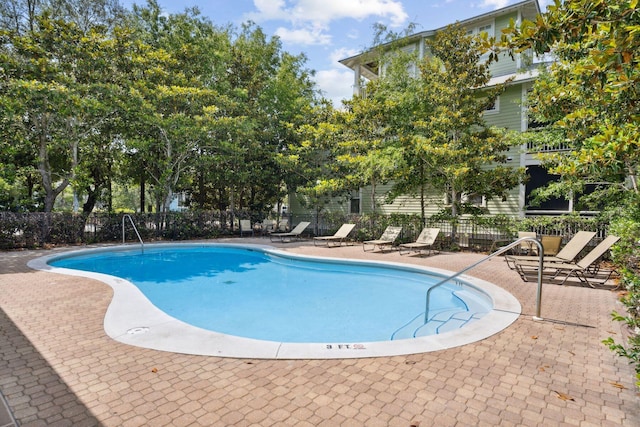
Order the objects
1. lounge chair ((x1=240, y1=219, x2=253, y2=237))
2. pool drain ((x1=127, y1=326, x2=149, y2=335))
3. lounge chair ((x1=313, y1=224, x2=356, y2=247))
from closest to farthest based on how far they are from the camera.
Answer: pool drain ((x1=127, y1=326, x2=149, y2=335)) < lounge chair ((x1=313, y1=224, x2=356, y2=247)) < lounge chair ((x1=240, y1=219, x2=253, y2=237))

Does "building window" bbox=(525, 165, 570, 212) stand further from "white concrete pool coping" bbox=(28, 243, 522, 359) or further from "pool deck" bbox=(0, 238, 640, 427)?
"pool deck" bbox=(0, 238, 640, 427)

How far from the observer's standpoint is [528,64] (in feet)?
48.7

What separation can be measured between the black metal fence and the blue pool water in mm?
2428

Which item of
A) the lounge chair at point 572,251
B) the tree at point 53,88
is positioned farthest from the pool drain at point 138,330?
the tree at point 53,88

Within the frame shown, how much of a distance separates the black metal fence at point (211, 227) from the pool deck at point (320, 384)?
787 cm

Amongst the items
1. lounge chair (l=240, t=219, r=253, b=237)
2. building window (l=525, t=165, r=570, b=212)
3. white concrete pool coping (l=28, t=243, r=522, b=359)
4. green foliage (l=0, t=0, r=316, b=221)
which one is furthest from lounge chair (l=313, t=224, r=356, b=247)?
building window (l=525, t=165, r=570, b=212)

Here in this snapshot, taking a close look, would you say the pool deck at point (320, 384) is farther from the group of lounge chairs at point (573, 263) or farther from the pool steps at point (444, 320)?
the group of lounge chairs at point (573, 263)

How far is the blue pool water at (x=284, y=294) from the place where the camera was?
579 cm

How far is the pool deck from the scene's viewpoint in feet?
8.19

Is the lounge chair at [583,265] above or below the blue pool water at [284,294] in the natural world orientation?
above

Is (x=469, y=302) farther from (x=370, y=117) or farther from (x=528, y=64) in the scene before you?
(x=528, y=64)

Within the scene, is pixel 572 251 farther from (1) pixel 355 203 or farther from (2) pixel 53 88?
(2) pixel 53 88

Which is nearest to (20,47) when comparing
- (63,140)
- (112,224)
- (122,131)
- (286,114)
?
(63,140)

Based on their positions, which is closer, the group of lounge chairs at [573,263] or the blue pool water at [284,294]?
the blue pool water at [284,294]
